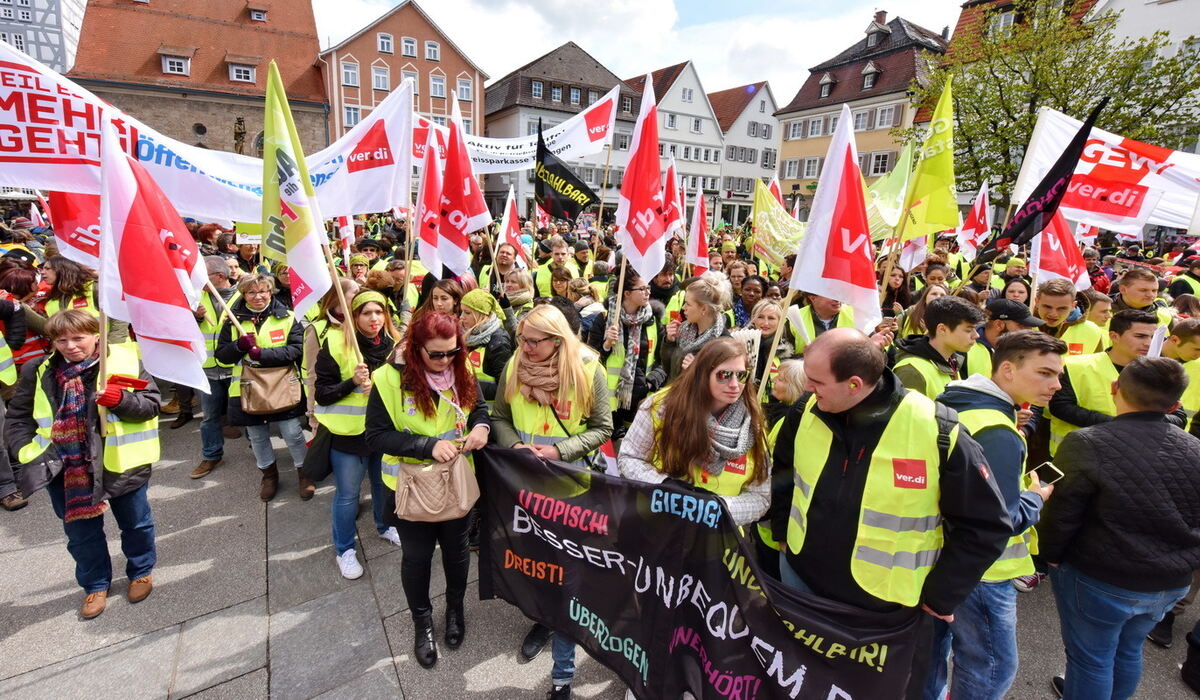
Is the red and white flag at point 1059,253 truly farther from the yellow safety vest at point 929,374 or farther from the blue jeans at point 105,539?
the blue jeans at point 105,539

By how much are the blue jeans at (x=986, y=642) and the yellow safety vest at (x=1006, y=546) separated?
5 cm

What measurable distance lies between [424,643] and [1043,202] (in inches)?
220

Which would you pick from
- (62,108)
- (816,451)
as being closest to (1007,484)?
(816,451)

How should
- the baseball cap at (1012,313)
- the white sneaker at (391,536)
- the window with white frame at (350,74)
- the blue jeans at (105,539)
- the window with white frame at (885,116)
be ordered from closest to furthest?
the blue jeans at (105,539)
the baseball cap at (1012,313)
the white sneaker at (391,536)
the window with white frame at (885,116)
the window with white frame at (350,74)

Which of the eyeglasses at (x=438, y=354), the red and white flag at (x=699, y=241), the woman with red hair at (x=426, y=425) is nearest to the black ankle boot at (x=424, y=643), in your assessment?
the woman with red hair at (x=426, y=425)

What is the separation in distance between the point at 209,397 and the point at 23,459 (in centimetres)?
257

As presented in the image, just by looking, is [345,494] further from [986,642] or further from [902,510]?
[986,642]

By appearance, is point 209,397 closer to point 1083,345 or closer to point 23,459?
point 23,459

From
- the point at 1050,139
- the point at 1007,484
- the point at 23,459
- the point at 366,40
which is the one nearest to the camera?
the point at 1007,484

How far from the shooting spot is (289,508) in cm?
484

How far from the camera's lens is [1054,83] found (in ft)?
63.4

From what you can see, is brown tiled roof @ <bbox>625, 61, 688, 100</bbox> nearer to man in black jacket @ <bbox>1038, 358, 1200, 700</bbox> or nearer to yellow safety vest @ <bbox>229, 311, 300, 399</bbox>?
yellow safety vest @ <bbox>229, 311, 300, 399</bbox>

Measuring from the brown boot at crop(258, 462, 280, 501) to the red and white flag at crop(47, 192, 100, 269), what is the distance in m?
2.09

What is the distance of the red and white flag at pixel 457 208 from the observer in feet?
17.1
